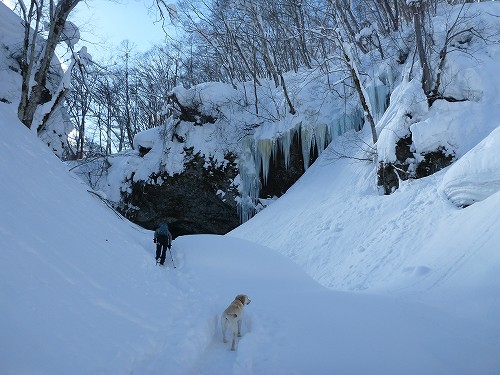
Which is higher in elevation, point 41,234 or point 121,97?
point 121,97

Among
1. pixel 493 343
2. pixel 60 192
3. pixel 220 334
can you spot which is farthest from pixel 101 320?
pixel 493 343

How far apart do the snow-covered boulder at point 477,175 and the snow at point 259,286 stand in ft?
0.08

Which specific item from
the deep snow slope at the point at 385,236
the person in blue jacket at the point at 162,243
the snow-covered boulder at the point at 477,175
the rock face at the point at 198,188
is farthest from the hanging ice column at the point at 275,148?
the person in blue jacket at the point at 162,243

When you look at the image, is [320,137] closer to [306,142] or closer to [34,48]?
[306,142]

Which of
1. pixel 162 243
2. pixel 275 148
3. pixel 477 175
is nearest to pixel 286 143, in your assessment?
pixel 275 148

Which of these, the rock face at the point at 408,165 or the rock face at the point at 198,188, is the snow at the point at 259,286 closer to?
the rock face at the point at 408,165

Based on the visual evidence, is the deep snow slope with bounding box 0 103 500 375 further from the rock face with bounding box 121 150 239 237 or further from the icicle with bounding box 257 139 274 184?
the rock face with bounding box 121 150 239 237

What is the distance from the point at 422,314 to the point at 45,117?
27.9ft

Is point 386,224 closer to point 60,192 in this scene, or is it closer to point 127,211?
point 60,192

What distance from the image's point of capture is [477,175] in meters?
6.20

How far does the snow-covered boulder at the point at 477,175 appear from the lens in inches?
233

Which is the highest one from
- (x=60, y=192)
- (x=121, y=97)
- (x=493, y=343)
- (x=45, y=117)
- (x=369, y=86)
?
(x=121, y=97)

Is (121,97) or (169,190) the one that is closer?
(169,190)

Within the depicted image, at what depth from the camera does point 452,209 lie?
663 cm
